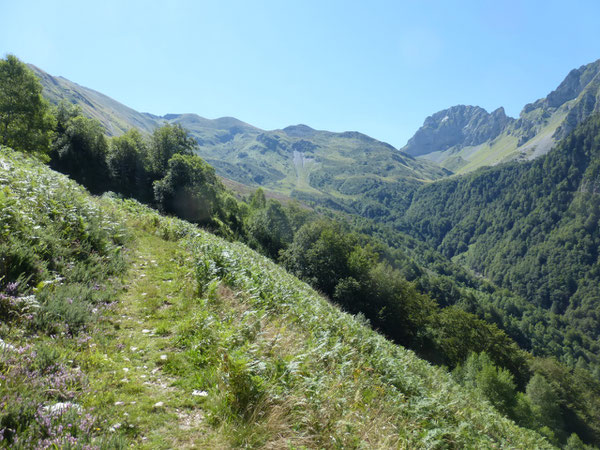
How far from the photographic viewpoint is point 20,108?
1298 inches

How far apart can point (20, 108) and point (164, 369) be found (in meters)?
43.2

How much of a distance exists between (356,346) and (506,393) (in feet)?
137

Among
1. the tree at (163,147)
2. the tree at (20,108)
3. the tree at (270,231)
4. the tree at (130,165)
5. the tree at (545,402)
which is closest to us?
the tree at (20,108)

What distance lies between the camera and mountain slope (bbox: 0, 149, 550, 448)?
384cm

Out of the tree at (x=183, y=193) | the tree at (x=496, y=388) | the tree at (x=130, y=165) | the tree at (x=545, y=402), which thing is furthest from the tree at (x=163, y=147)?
the tree at (x=545, y=402)

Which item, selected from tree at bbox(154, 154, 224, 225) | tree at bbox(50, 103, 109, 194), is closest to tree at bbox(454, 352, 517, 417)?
tree at bbox(154, 154, 224, 225)

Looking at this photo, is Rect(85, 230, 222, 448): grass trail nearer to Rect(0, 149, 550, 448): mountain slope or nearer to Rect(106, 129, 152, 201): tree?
Rect(0, 149, 550, 448): mountain slope

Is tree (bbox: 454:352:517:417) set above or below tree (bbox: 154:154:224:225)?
below

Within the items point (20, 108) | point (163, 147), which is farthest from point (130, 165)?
point (20, 108)

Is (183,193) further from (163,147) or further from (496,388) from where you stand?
(496,388)

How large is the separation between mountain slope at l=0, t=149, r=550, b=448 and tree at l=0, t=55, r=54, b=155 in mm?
32561

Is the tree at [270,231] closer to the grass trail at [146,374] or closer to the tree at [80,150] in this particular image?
the tree at [80,150]

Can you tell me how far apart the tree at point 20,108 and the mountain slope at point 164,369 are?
1282 inches

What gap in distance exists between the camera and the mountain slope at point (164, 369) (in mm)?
3842
